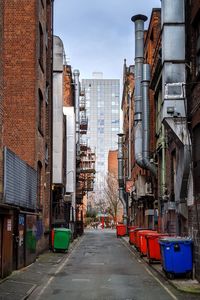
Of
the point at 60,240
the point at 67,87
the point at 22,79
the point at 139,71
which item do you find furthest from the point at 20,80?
the point at 67,87

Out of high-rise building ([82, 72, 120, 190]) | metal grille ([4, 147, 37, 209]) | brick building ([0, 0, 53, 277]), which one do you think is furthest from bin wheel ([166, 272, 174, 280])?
high-rise building ([82, 72, 120, 190])

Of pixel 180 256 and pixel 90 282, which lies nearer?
pixel 180 256

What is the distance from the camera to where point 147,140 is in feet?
102

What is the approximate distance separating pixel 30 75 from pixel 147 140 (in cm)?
972

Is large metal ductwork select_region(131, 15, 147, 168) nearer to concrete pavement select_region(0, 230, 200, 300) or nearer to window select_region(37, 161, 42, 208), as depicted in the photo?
window select_region(37, 161, 42, 208)

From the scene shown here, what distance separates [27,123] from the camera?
23.5m

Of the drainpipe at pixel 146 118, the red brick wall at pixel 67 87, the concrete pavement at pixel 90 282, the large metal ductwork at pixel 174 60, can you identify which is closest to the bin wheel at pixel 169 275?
the concrete pavement at pixel 90 282

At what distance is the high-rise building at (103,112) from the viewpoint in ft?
619

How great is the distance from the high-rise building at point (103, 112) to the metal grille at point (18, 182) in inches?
6366

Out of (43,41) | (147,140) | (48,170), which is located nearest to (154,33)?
(147,140)

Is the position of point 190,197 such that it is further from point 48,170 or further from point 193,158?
point 48,170

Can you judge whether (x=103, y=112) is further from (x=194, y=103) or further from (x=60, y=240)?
(x=194, y=103)

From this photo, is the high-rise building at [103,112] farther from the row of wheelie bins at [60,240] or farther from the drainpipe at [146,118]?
the row of wheelie bins at [60,240]

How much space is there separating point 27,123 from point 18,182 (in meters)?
5.86
